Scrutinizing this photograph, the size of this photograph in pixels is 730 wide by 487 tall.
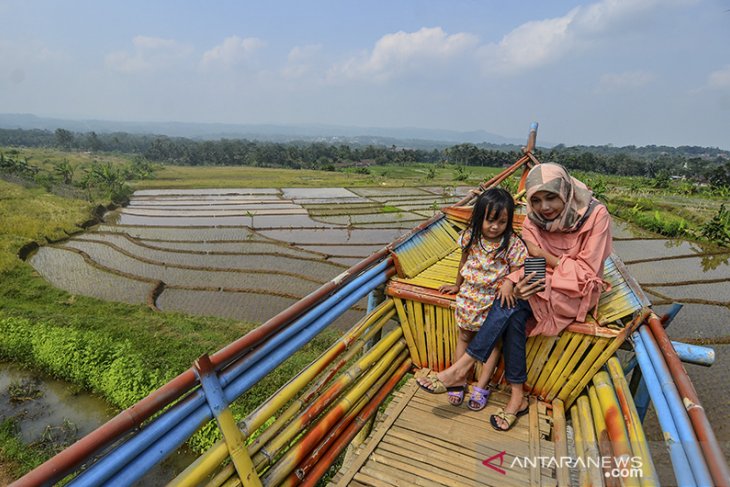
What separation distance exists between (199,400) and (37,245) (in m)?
17.8

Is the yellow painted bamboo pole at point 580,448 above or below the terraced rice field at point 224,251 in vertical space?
above

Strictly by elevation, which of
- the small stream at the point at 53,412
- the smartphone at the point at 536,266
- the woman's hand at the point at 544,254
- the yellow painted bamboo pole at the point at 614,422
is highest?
the woman's hand at the point at 544,254

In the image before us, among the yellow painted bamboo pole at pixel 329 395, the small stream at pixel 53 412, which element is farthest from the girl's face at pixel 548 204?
the small stream at pixel 53 412

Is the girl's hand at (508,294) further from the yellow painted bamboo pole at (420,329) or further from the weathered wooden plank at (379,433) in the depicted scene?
the weathered wooden plank at (379,433)

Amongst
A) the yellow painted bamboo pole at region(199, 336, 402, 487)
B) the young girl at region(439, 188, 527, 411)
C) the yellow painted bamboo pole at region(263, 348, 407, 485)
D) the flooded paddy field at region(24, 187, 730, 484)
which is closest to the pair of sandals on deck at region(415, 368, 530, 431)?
the young girl at region(439, 188, 527, 411)

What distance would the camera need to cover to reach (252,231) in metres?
17.7

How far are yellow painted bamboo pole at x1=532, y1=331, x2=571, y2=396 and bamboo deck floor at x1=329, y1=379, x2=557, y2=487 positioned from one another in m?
0.10

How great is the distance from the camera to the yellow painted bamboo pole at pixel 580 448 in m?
1.89

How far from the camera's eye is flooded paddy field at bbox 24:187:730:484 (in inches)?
378

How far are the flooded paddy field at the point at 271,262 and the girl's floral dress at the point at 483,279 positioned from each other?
4.33 meters

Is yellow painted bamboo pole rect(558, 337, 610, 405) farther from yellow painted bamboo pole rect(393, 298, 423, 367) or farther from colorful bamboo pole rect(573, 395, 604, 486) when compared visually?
yellow painted bamboo pole rect(393, 298, 423, 367)

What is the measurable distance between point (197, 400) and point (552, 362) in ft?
7.10

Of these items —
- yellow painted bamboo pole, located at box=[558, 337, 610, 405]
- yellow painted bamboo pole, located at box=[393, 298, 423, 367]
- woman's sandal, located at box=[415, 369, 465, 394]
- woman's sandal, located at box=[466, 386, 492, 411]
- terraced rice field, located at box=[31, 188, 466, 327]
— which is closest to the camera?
yellow painted bamboo pole, located at box=[558, 337, 610, 405]

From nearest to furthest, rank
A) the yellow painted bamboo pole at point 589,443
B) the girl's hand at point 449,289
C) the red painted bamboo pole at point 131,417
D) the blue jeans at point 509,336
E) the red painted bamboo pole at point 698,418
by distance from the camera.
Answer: the red painted bamboo pole at point 131,417
the red painted bamboo pole at point 698,418
the yellow painted bamboo pole at point 589,443
the blue jeans at point 509,336
the girl's hand at point 449,289
